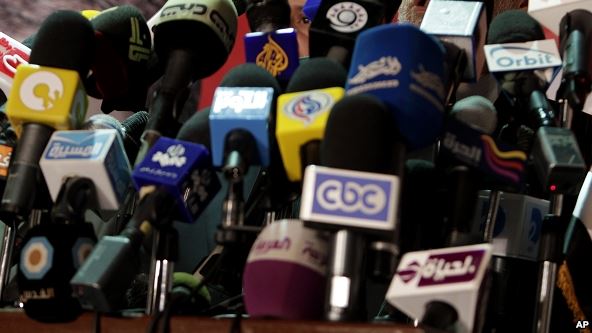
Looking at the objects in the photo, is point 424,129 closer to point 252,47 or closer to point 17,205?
point 252,47

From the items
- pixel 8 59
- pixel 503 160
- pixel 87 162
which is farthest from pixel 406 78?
pixel 8 59

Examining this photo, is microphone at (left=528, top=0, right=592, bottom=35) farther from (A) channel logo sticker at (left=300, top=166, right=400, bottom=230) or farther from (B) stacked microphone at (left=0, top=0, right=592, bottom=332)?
(A) channel logo sticker at (left=300, top=166, right=400, bottom=230)

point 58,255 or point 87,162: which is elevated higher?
point 87,162

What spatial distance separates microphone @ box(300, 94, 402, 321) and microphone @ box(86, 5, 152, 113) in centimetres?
52

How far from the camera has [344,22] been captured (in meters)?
1.27

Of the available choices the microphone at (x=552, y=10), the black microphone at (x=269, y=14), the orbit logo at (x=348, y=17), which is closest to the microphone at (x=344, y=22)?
the orbit logo at (x=348, y=17)

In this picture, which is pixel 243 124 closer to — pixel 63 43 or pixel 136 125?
pixel 63 43

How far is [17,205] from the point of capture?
1.18 meters

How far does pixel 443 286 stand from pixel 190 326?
12.5 inches

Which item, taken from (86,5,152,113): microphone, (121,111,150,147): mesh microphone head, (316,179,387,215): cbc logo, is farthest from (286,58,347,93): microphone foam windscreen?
(121,111,150,147): mesh microphone head

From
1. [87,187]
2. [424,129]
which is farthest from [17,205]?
[424,129]

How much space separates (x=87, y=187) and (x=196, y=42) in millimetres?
272

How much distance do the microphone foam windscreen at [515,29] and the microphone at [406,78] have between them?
273mm

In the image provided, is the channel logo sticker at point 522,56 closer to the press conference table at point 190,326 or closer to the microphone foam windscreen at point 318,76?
the microphone foam windscreen at point 318,76
